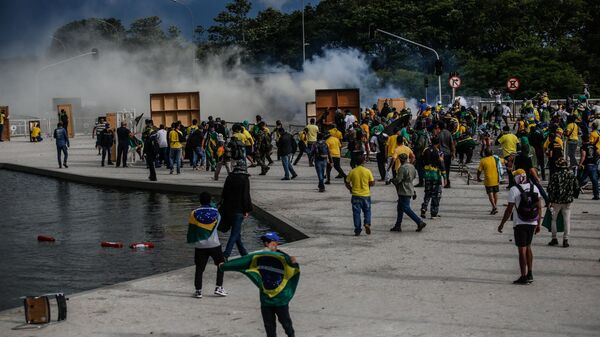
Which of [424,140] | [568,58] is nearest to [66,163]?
[424,140]

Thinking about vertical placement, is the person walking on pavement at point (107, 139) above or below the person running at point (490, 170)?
above

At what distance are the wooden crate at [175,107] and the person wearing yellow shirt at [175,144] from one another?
4.30m

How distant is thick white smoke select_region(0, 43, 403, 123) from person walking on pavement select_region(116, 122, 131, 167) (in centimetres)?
2605

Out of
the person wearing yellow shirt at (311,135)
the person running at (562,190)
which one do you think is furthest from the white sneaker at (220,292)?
the person wearing yellow shirt at (311,135)

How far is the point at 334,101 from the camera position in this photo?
36312mm

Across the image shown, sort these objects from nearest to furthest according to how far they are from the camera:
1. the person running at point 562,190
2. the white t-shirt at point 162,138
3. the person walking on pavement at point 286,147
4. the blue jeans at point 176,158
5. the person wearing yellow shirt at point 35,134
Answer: the person running at point 562,190
the person walking on pavement at point 286,147
the blue jeans at point 176,158
the white t-shirt at point 162,138
the person wearing yellow shirt at point 35,134

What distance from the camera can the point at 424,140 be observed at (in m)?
24.5

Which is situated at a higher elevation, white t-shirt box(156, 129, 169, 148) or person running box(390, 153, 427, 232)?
white t-shirt box(156, 129, 169, 148)

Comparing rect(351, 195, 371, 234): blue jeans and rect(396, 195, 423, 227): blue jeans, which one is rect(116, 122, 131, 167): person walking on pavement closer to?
rect(351, 195, 371, 234): blue jeans

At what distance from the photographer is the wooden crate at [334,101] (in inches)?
1423

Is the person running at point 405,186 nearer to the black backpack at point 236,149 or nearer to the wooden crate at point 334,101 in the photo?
the black backpack at point 236,149

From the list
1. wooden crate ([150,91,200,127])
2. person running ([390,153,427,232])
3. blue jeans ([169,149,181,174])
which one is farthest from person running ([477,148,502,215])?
wooden crate ([150,91,200,127])

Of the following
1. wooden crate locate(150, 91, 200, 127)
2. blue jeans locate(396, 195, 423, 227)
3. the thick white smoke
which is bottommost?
blue jeans locate(396, 195, 423, 227)

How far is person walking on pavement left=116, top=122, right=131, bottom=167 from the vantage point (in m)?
32.3
